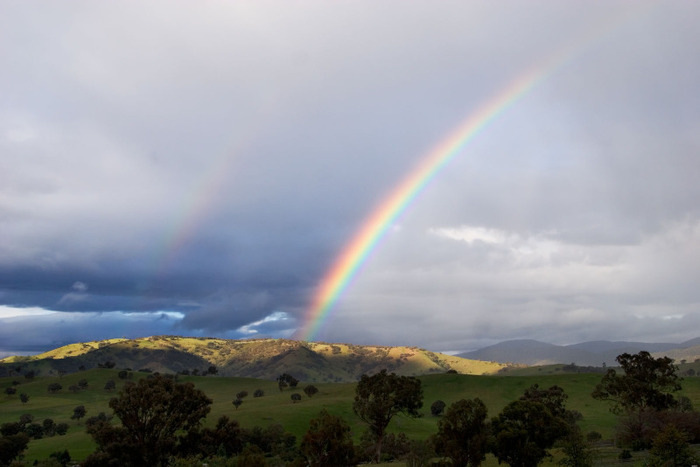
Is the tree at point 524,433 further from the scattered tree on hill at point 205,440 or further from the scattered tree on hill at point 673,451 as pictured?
the scattered tree on hill at point 205,440

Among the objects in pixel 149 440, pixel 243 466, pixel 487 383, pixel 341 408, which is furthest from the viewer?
pixel 487 383

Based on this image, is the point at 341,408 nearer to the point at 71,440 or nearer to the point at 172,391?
the point at 71,440

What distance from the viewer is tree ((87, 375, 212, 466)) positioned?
2375 inches

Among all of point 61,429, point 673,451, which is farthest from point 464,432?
point 61,429

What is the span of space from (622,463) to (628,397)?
27.7 meters

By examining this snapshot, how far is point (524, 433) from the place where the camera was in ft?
173

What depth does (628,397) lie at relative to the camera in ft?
268

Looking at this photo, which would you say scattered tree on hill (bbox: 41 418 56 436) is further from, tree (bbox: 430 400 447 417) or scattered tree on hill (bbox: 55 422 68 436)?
tree (bbox: 430 400 447 417)

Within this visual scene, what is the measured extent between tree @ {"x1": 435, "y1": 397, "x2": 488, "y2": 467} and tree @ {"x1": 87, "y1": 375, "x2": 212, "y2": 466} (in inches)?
1336

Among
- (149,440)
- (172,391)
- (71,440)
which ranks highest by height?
(172,391)

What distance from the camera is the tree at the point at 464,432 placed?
180ft

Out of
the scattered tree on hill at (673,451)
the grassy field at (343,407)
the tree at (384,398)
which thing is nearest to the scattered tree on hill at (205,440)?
the tree at (384,398)

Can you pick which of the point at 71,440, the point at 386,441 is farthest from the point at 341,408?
the point at 71,440

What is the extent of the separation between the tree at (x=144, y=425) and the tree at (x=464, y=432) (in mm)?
33945
